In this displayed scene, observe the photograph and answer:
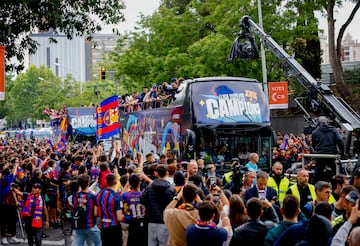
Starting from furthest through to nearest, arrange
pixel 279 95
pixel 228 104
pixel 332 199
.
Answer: pixel 279 95, pixel 228 104, pixel 332 199

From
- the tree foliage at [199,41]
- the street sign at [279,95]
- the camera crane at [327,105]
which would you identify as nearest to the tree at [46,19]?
the camera crane at [327,105]

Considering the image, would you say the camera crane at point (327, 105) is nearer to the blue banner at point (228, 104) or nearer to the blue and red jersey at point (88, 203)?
the blue banner at point (228, 104)

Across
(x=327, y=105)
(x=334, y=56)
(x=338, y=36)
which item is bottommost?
(x=327, y=105)

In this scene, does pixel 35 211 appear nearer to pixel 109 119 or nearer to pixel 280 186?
pixel 280 186

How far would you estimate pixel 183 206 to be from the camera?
323 inches

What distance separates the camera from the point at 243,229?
22.9 ft

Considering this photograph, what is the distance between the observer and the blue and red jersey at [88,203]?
10.4m

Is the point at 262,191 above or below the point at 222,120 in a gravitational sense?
below

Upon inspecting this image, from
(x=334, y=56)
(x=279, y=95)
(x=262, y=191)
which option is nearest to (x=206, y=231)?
(x=262, y=191)

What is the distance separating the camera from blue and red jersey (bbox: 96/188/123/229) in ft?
33.4

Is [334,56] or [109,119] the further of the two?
[334,56]

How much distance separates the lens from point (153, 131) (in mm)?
22984

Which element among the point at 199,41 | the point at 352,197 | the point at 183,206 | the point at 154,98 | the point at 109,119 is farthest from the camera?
the point at 199,41

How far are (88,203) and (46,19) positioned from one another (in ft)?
28.7
